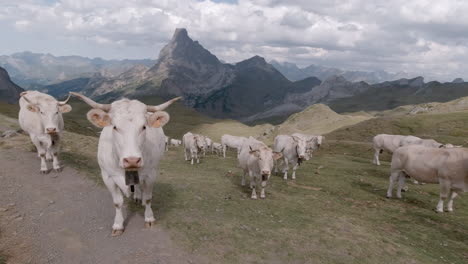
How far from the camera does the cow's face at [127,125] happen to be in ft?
27.8

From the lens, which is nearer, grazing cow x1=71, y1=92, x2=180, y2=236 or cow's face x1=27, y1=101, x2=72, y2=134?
grazing cow x1=71, y1=92, x2=180, y2=236

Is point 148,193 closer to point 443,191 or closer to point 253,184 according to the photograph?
point 253,184

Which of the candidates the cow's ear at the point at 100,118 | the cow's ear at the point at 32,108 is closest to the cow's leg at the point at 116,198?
the cow's ear at the point at 100,118

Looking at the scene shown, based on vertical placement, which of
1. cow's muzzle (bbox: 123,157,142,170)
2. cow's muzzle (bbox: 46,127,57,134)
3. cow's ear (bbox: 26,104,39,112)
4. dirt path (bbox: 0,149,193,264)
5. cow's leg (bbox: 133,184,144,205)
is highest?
cow's ear (bbox: 26,104,39,112)

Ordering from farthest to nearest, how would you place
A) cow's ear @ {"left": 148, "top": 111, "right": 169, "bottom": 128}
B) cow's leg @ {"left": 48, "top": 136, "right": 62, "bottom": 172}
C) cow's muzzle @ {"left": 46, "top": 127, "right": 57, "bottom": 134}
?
cow's leg @ {"left": 48, "top": 136, "right": 62, "bottom": 172}, cow's muzzle @ {"left": 46, "top": 127, "right": 57, "bottom": 134}, cow's ear @ {"left": 148, "top": 111, "right": 169, "bottom": 128}

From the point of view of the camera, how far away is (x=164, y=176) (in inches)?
800

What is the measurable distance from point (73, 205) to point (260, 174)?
32.4ft

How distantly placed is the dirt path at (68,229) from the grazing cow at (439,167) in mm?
15338

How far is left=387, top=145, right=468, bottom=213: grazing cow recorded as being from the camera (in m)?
16.5

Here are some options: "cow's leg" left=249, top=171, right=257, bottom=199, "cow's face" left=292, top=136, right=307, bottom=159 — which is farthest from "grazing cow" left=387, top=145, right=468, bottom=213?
"cow's leg" left=249, top=171, right=257, bottom=199

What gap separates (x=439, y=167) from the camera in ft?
56.3

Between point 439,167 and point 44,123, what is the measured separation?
22629 mm

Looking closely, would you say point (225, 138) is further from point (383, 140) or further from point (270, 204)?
point (270, 204)

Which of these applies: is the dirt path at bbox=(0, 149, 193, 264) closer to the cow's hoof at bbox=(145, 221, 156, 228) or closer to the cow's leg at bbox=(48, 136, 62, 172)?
the cow's hoof at bbox=(145, 221, 156, 228)
